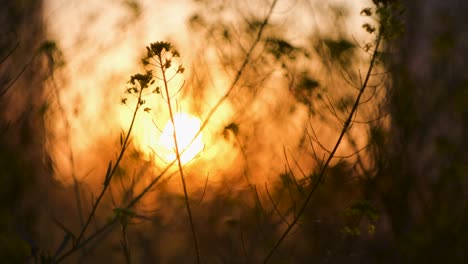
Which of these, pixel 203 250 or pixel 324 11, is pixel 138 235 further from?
pixel 324 11

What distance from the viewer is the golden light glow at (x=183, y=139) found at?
2500mm

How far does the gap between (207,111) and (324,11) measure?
0.96m

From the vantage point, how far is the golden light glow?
8.20ft

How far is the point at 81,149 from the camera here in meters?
3.03

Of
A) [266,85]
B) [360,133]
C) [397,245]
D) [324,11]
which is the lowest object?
[397,245]

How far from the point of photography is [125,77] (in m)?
3.11

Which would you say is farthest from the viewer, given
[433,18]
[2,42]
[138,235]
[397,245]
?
[433,18]

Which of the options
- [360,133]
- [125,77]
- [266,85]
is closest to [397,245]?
[360,133]

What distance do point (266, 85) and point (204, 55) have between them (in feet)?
1.21

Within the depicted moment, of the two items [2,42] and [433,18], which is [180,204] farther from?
[433,18]

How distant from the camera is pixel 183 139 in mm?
2566

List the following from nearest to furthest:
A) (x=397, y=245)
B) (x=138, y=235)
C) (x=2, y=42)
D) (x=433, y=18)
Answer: (x=2, y=42) → (x=397, y=245) → (x=138, y=235) → (x=433, y=18)

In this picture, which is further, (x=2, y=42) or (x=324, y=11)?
(x=324, y=11)

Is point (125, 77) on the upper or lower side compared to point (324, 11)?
lower
